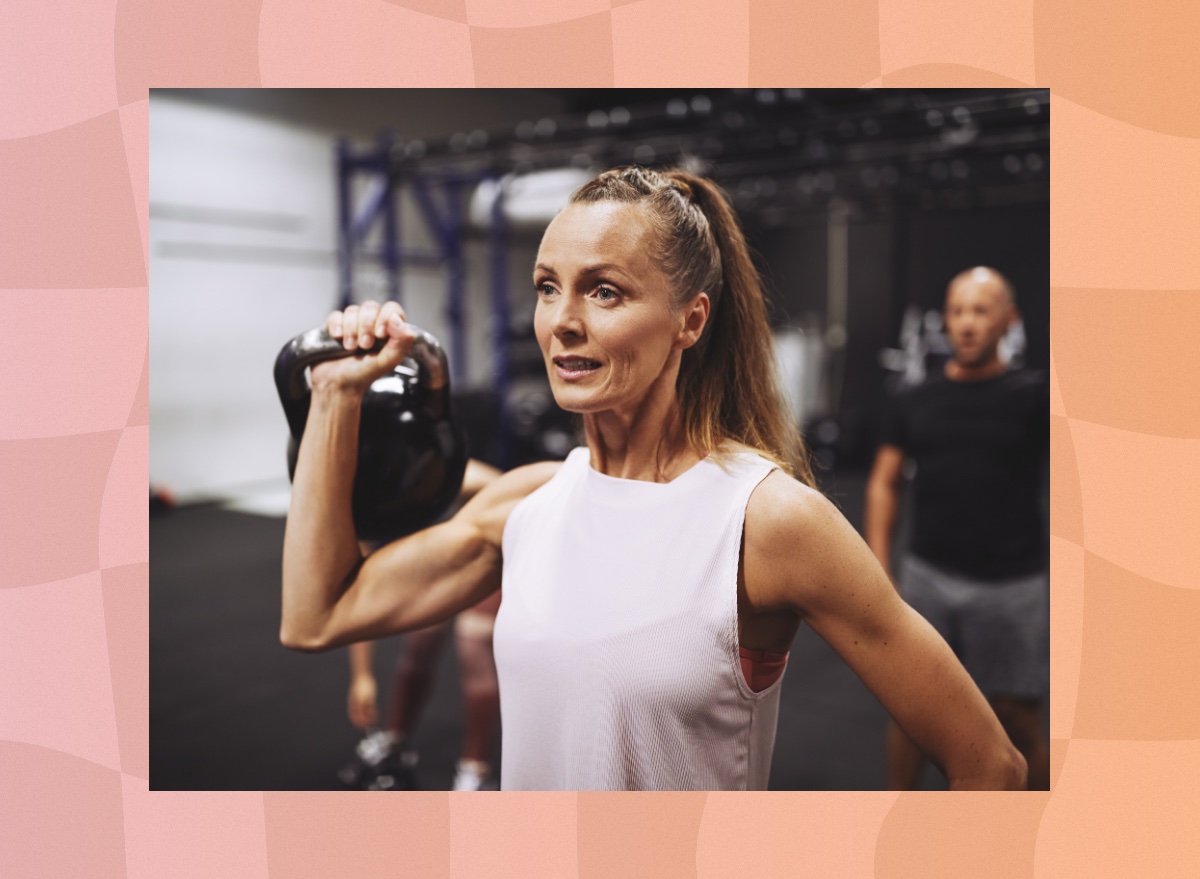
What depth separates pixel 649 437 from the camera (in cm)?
128

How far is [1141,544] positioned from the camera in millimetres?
1515

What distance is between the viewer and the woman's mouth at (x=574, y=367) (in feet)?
3.88

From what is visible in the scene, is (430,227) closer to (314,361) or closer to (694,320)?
(314,361)

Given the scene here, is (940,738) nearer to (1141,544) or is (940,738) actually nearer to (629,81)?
(1141,544)

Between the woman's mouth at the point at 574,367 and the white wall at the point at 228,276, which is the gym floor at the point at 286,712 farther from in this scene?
the white wall at the point at 228,276

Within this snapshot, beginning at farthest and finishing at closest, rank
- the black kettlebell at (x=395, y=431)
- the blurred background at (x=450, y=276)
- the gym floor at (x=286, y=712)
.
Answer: the blurred background at (x=450, y=276), the gym floor at (x=286, y=712), the black kettlebell at (x=395, y=431)

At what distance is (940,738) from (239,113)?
26.2ft

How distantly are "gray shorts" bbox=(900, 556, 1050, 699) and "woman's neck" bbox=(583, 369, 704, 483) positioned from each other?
1.66m

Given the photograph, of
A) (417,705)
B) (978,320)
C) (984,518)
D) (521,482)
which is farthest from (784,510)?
(417,705)

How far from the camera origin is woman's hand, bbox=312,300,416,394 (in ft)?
4.24

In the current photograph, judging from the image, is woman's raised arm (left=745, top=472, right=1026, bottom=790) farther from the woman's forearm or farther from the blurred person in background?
the blurred person in background

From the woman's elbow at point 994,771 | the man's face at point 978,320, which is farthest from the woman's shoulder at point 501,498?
the man's face at point 978,320

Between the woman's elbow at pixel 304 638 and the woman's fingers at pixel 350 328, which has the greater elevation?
the woman's fingers at pixel 350 328

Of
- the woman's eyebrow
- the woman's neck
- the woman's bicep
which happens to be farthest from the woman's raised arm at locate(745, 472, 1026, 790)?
the woman's bicep
